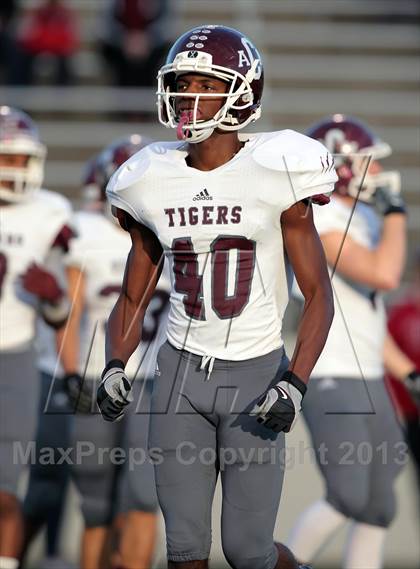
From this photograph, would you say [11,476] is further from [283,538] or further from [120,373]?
[283,538]

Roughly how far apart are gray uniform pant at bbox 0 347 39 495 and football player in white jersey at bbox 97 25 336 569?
1.27 metres

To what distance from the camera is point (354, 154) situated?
462 centimetres

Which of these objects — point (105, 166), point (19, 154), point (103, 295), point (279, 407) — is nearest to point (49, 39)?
point (105, 166)

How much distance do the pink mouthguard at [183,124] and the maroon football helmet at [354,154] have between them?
135cm

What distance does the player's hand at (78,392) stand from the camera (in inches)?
183

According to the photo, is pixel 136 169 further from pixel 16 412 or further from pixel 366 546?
pixel 366 546

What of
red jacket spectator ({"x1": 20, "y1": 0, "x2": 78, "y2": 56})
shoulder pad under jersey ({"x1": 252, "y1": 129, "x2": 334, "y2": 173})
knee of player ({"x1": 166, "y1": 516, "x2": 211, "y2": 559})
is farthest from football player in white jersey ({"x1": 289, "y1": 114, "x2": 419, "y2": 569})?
red jacket spectator ({"x1": 20, "y1": 0, "x2": 78, "y2": 56})

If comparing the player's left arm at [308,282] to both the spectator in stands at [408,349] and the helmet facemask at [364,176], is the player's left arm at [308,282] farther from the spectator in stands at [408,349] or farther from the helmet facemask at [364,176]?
the spectator in stands at [408,349]

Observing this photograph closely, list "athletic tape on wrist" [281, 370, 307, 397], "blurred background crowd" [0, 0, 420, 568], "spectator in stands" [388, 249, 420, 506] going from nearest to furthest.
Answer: "athletic tape on wrist" [281, 370, 307, 397] < "spectator in stands" [388, 249, 420, 506] < "blurred background crowd" [0, 0, 420, 568]

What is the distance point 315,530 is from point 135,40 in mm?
6032

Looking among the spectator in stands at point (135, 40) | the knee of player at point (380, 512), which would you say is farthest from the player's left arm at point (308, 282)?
the spectator in stands at point (135, 40)

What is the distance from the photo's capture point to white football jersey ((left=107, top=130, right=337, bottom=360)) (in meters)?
3.33

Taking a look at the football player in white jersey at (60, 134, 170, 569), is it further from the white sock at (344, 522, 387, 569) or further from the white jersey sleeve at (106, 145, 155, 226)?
the white jersey sleeve at (106, 145, 155, 226)

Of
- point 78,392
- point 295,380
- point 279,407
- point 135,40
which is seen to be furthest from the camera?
point 135,40
